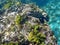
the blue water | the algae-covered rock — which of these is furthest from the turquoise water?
the algae-covered rock

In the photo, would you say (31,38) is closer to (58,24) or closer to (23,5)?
(58,24)

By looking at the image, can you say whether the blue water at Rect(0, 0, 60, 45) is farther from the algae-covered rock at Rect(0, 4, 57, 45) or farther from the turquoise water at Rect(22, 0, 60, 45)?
the algae-covered rock at Rect(0, 4, 57, 45)

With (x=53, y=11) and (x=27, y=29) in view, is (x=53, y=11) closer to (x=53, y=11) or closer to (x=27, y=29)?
(x=53, y=11)

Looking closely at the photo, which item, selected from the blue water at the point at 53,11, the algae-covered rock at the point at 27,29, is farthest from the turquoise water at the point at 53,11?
the algae-covered rock at the point at 27,29

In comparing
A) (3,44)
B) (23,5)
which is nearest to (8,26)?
(3,44)

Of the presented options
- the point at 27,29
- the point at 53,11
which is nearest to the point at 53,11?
the point at 53,11

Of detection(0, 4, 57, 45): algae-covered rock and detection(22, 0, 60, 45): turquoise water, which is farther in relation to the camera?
detection(22, 0, 60, 45): turquoise water
